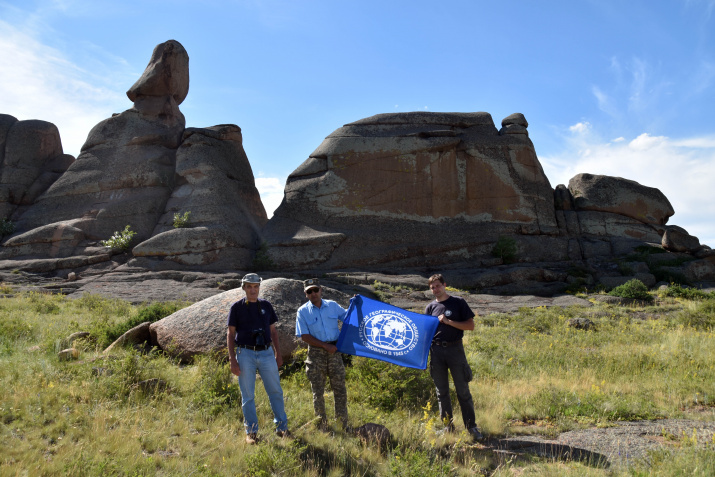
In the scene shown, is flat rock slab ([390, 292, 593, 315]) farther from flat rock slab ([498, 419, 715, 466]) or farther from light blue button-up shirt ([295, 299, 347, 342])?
light blue button-up shirt ([295, 299, 347, 342])

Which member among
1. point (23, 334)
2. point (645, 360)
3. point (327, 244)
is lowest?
point (23, 334)

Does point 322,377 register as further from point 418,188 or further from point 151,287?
point 418,188

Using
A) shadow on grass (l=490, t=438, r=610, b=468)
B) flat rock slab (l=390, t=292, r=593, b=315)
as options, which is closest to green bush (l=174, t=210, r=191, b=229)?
flat rock slab (l=390, t=292, r=593, b=315)

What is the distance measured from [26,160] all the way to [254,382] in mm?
33819

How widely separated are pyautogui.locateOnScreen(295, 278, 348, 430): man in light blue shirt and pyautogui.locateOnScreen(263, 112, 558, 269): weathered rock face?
2197 cm

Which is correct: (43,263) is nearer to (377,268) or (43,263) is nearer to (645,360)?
(377,268)

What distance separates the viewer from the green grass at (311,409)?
15.9 feet

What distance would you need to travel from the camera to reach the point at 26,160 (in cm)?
3219

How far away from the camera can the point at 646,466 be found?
482 cm

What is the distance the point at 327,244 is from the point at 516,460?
22.5 m

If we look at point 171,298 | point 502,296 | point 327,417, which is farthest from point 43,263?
point 327,417

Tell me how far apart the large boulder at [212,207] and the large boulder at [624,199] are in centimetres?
1998

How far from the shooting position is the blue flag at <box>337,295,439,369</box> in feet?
20.0

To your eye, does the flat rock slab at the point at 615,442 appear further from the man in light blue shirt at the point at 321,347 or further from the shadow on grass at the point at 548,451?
the man in light blue shirt at the point at 321,347
